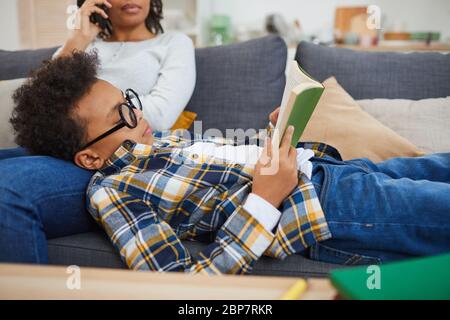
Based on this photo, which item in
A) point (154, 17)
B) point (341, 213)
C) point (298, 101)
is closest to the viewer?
point (298, 101)

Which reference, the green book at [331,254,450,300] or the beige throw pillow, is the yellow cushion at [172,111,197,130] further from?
the green book at [331,254,450,300]

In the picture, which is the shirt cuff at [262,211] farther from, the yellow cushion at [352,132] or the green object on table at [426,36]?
the green object on table at [426,36]

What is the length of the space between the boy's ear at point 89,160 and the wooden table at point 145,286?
50 centimetres

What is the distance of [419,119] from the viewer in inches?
53.2

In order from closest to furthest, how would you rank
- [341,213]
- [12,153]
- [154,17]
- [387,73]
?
[341,213] → [12,153] → [387,73] → [154,17]

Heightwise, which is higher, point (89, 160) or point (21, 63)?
point (21, 63)

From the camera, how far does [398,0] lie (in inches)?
121

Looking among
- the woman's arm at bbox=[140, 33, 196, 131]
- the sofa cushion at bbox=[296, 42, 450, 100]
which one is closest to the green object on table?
the sofa cushion at bbox=[296, 42, 450, 100]

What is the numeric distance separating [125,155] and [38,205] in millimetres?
232

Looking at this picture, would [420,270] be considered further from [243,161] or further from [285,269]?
[243,161]

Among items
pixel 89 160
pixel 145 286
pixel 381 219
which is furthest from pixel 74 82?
pixel 381 219

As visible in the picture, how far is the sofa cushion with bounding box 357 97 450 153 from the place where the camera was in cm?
131

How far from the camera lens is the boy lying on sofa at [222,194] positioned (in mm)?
800

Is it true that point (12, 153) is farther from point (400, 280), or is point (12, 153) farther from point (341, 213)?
point (400, 280)
